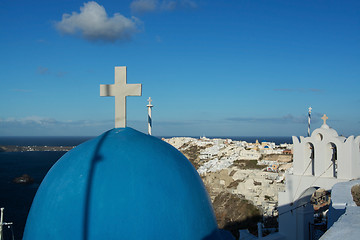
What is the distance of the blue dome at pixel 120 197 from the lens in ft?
9.83

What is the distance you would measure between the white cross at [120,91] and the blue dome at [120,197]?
40cm

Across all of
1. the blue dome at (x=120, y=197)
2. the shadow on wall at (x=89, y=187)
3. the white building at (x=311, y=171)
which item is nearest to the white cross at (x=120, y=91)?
the blue dome at (x=120, y=197)

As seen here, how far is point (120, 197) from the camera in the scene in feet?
10.1

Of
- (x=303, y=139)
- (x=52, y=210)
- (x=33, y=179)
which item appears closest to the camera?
(x=52, y=210)

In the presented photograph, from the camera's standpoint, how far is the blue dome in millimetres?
2996

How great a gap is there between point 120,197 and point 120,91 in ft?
5.28

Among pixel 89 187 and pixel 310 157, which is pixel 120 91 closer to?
pixel 89 187

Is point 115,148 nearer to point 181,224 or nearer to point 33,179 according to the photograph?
point 181,224

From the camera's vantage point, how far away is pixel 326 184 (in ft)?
23.6

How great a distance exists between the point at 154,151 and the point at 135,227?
936mm

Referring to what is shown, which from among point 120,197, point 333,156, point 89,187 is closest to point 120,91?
point 89,187

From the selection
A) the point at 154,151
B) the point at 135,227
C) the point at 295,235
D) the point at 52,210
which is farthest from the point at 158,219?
the point at 295,235

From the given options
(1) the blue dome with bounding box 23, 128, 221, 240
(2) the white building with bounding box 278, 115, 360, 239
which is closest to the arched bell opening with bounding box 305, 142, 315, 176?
(2) the white building with bounding box 278, 115, 360, 239

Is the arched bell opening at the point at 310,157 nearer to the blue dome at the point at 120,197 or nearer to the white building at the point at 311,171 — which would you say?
the white building at the point at 311,171
